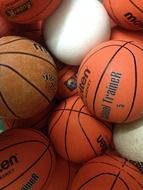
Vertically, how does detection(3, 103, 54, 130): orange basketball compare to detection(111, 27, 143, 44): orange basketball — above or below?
below

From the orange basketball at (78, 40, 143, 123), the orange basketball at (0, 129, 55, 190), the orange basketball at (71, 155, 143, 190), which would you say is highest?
the orange basketball at (78, 40, 143, 123)

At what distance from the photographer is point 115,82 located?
0.83 metres

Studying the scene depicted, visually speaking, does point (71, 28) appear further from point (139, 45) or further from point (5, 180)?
point (5, 180)

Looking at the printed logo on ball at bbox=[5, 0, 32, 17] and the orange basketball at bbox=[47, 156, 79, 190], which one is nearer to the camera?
the printed logo on ball at bbox=[5, 0, 32, 17]

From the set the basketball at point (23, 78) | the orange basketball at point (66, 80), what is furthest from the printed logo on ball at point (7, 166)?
the orange basketball at point (66, 80)

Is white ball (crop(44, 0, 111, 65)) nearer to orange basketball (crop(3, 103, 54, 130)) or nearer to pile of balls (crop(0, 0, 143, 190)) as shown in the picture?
pile of balls (crop(0, 0, 143, 190))

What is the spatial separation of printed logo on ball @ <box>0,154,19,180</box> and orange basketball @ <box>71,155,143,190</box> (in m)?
0.20

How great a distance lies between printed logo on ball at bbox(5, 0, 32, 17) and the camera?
33.2 inches

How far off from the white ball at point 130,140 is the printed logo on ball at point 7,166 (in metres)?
0.31

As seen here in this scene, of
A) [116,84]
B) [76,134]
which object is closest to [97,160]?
[76,134]

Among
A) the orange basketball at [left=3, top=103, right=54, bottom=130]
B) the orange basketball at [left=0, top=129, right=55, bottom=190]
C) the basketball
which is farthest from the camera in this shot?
the orange basketball at [left=3, top=103, right=54, bottom=130]

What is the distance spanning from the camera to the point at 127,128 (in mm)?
963

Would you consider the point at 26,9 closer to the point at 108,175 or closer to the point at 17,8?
the point at 17,8

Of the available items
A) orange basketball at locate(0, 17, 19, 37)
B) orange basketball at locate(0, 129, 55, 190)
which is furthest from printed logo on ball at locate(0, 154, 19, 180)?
orange basketball at locate(0, 17, 19, 37)
